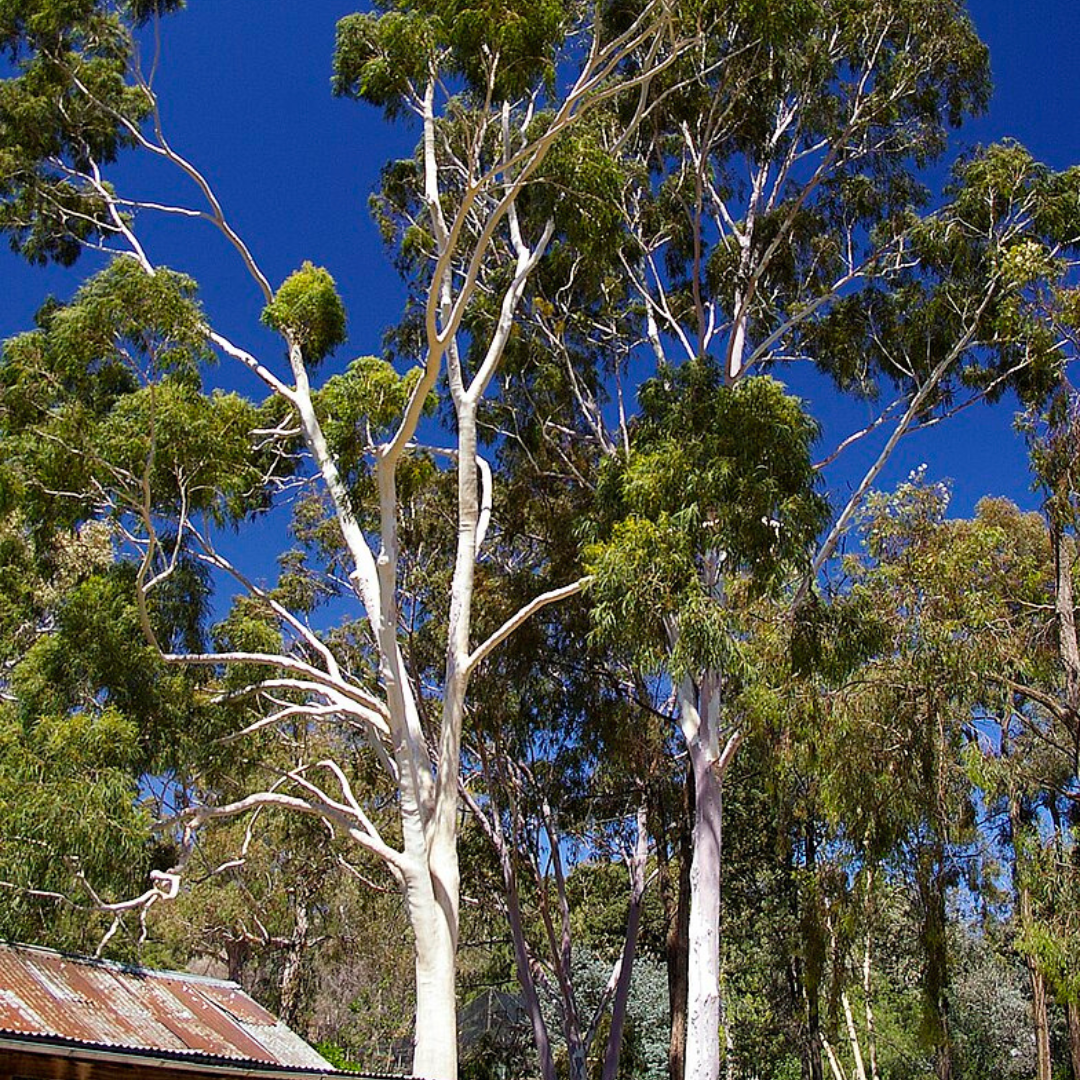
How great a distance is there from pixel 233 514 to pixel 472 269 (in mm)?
4043

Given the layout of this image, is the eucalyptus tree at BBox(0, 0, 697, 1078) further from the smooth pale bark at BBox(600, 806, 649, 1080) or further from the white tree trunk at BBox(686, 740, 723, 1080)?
the smooth pale bark at BBox(600, 806, 649, 1080)

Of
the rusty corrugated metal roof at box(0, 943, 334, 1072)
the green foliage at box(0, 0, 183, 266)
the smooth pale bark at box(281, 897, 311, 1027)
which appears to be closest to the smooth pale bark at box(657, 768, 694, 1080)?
the rusty corrugated metal roof at box(0, 943, 334, 1072)

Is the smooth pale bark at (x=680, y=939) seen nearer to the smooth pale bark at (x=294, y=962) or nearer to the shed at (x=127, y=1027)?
the shed at (x=127, y=1027)

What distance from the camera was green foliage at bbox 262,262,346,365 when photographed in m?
13.4

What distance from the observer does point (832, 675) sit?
12859 millimetres

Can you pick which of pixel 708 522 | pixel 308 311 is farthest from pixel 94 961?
pixel 308 311

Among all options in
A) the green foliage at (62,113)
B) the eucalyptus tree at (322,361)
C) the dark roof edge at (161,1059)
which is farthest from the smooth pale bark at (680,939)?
the green foliage at (62,113)

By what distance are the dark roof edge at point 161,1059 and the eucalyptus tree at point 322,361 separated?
388 cm

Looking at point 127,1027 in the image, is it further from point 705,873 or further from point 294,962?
point 294,962

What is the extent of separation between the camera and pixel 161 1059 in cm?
598

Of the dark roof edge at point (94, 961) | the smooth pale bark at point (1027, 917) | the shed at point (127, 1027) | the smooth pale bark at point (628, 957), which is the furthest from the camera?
the smooth pale bark at point (628, 957)

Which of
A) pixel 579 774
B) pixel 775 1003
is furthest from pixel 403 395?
pixel 775 1003

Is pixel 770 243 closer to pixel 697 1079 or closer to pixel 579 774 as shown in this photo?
pixel 579 774

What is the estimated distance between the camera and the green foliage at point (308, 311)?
1341cm
